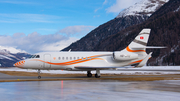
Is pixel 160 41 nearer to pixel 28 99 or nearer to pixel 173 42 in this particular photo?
pixel 173 42

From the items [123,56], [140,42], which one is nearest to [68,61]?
[123,56]

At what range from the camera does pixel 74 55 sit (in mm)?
31984

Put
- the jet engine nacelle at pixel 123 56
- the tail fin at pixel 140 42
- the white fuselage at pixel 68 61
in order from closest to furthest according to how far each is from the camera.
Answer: the white fuselage at pixel 68 61, the jet engine nacelle at pixel 123 56, the tail fin at pixel 140 42

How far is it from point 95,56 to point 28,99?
21.1m

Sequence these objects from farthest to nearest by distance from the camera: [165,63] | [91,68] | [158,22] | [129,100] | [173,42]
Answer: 1. [158,22]
2. [173,42]
3. [165,63]
4. [91,68]
5. [129,100]

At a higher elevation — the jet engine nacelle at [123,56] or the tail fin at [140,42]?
the tail fin at [140,42]

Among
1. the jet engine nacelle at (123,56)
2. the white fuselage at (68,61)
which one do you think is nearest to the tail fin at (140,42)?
the jet engine nacelle at (123,56)

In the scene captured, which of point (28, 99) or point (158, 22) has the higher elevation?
point (158, 22)

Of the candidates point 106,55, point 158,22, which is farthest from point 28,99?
point 158,22

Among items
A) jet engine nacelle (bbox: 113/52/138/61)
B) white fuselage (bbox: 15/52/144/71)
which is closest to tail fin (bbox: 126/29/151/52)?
jet engine nacelle (bbox: 113/52/138/61)

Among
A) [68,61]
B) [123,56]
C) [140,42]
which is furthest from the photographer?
[140,42]

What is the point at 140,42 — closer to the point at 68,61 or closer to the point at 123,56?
the point at 123,56

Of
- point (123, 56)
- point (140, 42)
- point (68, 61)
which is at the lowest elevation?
point (68, 61)

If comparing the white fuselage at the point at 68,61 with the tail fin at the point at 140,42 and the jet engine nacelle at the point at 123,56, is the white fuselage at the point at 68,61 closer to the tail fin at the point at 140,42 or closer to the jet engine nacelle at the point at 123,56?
the jet engine nacelle at the point at 123,56
